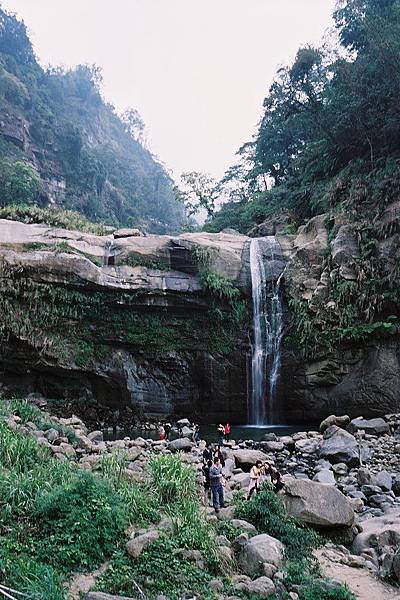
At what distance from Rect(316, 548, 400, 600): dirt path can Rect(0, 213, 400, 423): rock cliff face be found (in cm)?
1094


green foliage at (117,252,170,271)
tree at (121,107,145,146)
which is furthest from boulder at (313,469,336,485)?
tree at (121,107,145,146)

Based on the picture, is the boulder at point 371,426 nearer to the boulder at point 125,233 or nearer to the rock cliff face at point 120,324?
the rock cliff face at point 120,324

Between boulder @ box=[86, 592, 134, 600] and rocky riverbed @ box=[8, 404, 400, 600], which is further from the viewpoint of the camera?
rocky riverbed @ box=[8, 404, 400, 600]

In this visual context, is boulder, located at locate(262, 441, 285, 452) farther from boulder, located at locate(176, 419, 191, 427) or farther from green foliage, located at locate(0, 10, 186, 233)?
green foliage, located at locate(0, 10, 186, 233)

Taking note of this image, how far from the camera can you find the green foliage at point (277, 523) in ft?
18.3

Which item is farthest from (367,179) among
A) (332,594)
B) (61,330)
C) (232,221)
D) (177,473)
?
(332,594)

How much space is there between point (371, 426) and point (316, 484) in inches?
302

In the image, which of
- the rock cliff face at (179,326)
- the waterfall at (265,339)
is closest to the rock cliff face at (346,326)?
the rock cliff face at (179,326)

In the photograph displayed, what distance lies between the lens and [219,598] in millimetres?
4406

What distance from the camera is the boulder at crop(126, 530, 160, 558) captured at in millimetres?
4738

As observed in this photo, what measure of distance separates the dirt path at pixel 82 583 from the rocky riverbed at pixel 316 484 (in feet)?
0.85

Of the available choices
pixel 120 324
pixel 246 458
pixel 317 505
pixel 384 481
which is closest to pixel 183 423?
pixel 120 324

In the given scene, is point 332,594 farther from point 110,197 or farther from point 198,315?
point 110,197

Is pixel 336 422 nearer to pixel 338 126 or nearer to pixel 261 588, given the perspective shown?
pixel 261 588
